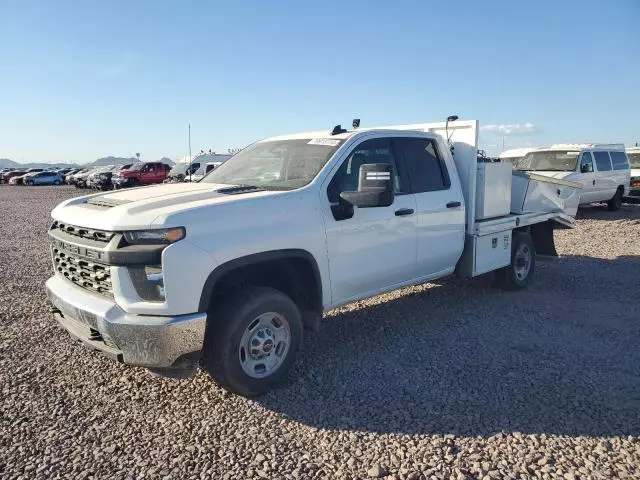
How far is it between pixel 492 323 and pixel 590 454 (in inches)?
97.1

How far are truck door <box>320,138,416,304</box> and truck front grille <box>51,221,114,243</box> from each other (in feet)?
5.27

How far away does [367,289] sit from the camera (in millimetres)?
4605

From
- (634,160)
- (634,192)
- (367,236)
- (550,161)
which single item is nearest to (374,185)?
(367,236)

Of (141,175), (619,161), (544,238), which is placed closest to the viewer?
(544,238)

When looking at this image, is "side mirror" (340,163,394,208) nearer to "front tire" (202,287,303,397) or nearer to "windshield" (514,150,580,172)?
"front tire" (202,287,303,397)

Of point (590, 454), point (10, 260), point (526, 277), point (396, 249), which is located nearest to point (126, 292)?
point (396, 249)

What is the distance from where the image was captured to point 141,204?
3600 millimetres

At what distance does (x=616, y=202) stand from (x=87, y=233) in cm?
1595

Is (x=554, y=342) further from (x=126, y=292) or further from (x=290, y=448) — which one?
(x=126, y=292)

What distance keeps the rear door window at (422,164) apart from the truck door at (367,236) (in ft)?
0.51

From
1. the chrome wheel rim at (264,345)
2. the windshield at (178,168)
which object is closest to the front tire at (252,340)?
the chrome wheel rim at (264,345)

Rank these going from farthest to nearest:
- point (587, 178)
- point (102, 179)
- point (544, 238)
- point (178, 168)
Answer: point (102, 179) < point (178, 168) < point (587, 178) < point (544, 238)

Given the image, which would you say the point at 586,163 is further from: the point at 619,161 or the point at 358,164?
the point at 358,164

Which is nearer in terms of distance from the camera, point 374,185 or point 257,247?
point 257,247
